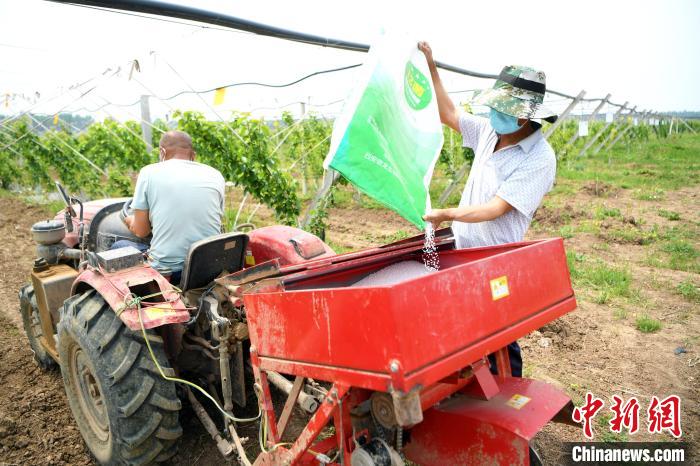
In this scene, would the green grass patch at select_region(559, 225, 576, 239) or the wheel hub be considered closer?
the wheel hub

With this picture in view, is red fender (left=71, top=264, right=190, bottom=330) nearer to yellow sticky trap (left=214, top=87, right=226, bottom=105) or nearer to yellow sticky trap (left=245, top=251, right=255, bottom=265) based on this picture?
yellow sticky trap (left=245, top=251, right=255, bottom=265)

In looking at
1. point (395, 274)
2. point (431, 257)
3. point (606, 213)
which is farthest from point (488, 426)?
point (606, 213)

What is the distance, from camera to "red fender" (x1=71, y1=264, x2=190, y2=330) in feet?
7.71

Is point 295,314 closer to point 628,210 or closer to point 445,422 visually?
point 445,422

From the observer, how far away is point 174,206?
2830 mm

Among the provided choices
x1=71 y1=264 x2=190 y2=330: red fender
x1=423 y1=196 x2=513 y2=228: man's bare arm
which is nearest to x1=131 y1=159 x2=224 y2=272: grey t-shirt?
x1=71 y1=264 x2=190 y2=330: red fender

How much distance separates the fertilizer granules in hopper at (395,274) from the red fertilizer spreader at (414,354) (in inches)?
7.1

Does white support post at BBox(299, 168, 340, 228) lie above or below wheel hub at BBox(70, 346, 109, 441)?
above

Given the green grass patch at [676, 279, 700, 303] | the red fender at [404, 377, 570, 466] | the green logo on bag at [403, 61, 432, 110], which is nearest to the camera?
the red fender at [404, 377, 570, 466]

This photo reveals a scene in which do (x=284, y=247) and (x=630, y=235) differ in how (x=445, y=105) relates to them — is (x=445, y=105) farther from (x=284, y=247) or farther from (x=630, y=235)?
(x=630, y=235)

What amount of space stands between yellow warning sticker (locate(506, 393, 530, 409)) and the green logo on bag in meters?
1.32

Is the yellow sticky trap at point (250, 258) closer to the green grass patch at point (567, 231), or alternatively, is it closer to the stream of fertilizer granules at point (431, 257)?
the stream of fertilizer granules at point (431, 257)

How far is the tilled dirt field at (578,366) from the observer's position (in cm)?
295

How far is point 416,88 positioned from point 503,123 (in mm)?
476
